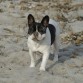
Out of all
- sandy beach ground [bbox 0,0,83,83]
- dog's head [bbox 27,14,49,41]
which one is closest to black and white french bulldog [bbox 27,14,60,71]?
dog's head [bbox 27,14,49,41]

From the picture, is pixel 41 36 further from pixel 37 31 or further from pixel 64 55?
pixel 64 55

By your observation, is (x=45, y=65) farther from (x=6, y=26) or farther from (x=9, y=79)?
(x=6, y=26)

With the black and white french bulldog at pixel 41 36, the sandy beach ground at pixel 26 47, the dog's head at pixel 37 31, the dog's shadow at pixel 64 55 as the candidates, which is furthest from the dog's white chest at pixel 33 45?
the dog's shadow at pixel 64 55

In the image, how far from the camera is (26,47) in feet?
33.4

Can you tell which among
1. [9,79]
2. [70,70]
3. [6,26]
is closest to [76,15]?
[6,26]

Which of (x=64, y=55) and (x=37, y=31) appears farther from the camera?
(x=64, y=55)

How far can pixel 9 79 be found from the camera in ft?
23.7

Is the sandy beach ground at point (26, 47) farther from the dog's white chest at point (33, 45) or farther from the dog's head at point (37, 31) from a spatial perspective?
the dog's head at point (37, 31)

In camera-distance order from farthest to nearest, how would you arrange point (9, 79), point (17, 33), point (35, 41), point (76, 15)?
point (76, 15)
point (17, 33)
point (35, 41)
point (9, 79)

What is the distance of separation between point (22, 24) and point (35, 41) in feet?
17.3

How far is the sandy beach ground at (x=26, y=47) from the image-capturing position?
7.66 metres

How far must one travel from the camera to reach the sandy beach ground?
7661 mm

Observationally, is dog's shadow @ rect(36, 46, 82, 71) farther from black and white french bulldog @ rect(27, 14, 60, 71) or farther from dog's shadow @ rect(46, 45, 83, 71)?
black and white french bulldog @ rect(27, 14, 60, 71)

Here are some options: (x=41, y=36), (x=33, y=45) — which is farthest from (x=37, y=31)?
(x=33, y=45)
